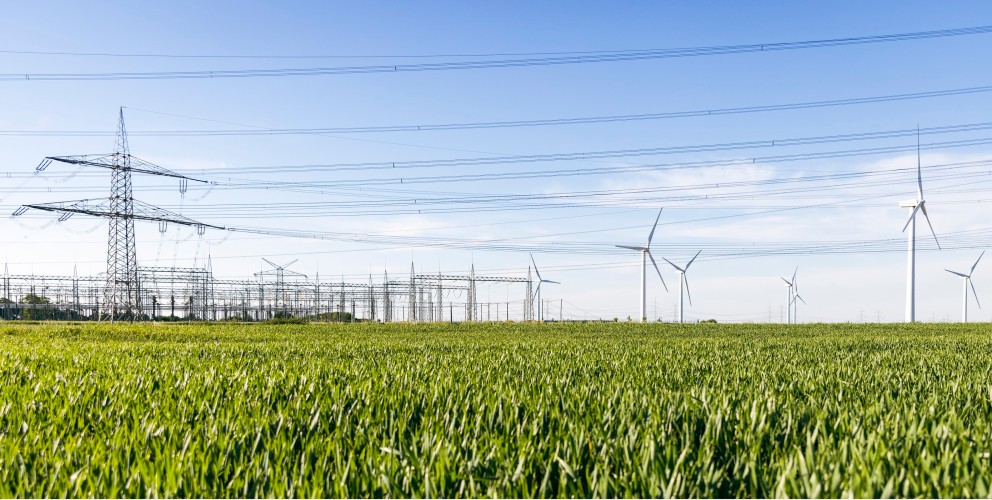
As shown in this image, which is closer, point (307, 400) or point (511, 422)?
point (511, 422)

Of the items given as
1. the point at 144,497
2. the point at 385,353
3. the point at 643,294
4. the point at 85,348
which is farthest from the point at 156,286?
the point at 144,497

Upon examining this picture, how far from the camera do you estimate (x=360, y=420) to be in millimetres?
5387

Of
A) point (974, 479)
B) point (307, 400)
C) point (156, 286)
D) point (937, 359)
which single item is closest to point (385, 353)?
point (307, 400)

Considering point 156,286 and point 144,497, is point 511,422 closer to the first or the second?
point 144,497

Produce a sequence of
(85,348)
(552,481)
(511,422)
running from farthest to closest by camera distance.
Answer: (85,348) < (511,422) < (552,481)

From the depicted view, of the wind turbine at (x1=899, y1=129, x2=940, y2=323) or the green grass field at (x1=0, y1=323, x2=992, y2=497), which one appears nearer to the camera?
the green grass field at (x1=0, y1=323, x2=992, y2=497)

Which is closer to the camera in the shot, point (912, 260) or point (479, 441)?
point (479, 441)

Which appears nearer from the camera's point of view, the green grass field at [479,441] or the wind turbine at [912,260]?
the green grass field at [479,441]

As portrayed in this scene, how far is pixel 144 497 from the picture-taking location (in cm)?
355

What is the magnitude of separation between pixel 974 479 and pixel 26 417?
637 cm

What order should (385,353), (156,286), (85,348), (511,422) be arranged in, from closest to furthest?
(511,422) → (385,353) → (85,348) → (156,286)

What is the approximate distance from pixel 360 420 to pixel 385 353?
10.9 m

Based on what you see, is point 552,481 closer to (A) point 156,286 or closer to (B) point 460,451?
(B) point 460,451

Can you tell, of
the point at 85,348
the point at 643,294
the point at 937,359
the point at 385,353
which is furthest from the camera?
the point at 643,294
